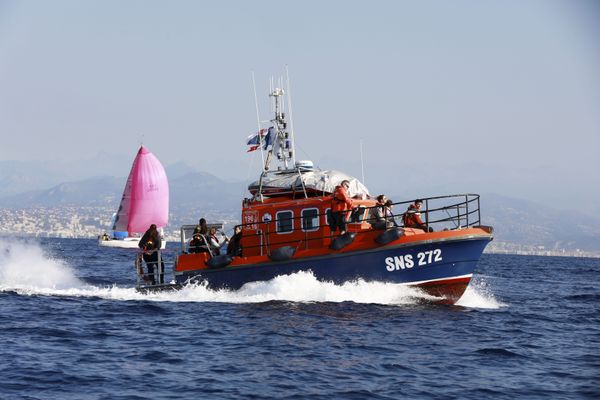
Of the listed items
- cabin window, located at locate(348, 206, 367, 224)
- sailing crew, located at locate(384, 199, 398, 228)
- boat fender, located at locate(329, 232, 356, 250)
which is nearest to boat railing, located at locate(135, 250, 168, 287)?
boat fender, located at locate(329, 232, 356, 250)

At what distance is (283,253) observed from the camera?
737 inches

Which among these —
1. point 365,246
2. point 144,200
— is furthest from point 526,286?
point 144,200

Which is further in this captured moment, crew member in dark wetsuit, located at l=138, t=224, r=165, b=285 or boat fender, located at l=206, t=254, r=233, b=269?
crew member in dark wetsuit, located at l=138, t=224, r=165, b=285

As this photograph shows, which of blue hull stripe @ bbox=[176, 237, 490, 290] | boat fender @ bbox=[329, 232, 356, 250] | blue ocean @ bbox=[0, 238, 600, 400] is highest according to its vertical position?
boat fender @ bbox=[329, 232, 356, 250]

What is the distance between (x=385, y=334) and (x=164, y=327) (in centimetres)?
421

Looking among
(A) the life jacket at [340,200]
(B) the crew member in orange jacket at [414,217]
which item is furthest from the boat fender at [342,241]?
(B) the crew member in orange jacket at [414,217]

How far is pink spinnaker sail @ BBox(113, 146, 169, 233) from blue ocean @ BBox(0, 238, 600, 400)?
29102mm

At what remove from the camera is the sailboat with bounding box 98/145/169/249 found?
1999 inches

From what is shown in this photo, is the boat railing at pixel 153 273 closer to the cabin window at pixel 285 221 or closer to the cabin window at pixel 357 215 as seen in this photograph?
the cabin window at pixel 285 221

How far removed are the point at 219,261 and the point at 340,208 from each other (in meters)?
3.16

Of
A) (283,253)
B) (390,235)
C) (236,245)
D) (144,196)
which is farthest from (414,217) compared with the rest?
(144,196)

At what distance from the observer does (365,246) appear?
18.3 metres

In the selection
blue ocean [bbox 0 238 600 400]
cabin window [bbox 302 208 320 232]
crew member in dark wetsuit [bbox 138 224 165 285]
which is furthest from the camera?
crew member in dark wetsuit [bbox 138 224 165 285]

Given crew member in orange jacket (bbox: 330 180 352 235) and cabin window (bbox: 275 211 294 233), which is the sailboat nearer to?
cabin window (bbox: 275 211 294 233)
